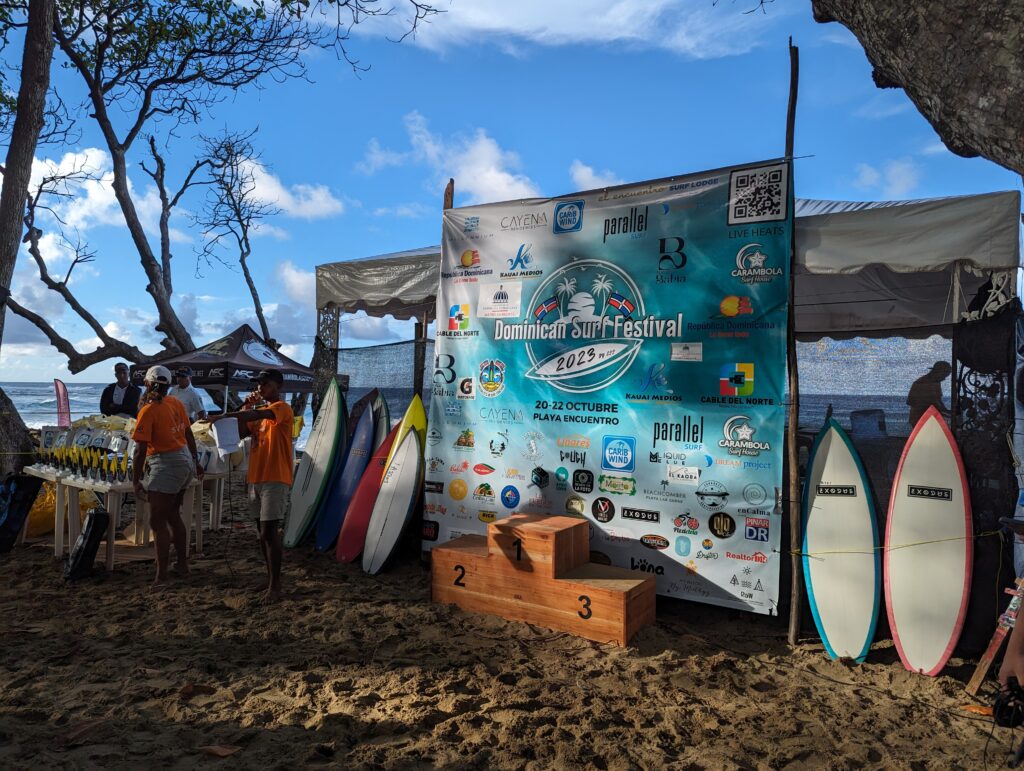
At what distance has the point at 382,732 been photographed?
2883mm

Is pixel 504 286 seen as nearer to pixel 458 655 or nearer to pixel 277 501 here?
pixel 277 501

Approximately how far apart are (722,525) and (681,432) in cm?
66

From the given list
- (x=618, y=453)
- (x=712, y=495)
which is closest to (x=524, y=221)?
(x=618, y=453)

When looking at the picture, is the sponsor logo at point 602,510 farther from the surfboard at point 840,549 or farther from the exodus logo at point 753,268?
the exodus logo at point 753,268

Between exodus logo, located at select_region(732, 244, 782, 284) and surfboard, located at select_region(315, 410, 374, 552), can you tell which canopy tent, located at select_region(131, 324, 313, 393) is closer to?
surfboard, located at select_region(315, 410, 374, 552)

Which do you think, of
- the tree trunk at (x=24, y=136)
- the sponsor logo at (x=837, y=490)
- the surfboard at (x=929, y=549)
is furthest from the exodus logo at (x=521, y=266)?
the tree trunk at (x=24, y=136)

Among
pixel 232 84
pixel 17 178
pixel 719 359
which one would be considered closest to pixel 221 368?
pixel 17 178

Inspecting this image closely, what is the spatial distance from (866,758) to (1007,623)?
1.20m

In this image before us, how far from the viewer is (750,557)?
4.21 metres

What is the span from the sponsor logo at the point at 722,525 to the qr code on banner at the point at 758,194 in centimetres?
192

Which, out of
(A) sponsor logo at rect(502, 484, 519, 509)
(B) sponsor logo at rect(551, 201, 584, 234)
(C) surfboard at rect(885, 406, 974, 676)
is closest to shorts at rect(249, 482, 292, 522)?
(A) sponsor logo at rect(502, 484, 519, 509)

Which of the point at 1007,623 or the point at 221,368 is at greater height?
the point at 221,368

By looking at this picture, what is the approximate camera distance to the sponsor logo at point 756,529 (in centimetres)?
415

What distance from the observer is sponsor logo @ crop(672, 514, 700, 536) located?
4379 millimetres
